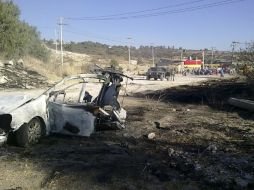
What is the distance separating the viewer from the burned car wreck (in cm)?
883

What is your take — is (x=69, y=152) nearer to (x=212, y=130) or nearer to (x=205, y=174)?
(x=205, y=174)

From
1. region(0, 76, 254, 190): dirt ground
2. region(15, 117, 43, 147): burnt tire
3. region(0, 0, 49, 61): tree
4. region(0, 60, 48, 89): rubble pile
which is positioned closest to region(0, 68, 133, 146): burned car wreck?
region(15, 117, 43, 147): burnt tire

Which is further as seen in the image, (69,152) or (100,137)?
(100,137)

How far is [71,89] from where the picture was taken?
11.2 metres

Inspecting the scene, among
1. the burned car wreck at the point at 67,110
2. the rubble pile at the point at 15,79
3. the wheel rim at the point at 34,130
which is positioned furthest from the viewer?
the rubble pile at the point at 15,79

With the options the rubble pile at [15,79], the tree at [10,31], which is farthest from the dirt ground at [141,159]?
the tree at [10,31]

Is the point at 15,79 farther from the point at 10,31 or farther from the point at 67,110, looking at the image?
the point at 67,110

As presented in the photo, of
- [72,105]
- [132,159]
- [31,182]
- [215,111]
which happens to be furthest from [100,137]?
[215,111]

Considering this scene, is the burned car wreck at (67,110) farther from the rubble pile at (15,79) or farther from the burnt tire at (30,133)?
the rubble pile at (15,79)

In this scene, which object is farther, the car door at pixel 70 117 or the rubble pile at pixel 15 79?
the rubble pile at pixel 15 79

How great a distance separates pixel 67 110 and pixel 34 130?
3.16 feet

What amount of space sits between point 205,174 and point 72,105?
13.1ft

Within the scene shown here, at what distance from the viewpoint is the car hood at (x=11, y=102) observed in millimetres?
8708

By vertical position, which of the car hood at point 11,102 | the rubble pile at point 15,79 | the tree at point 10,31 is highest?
the tree at point 10,31
